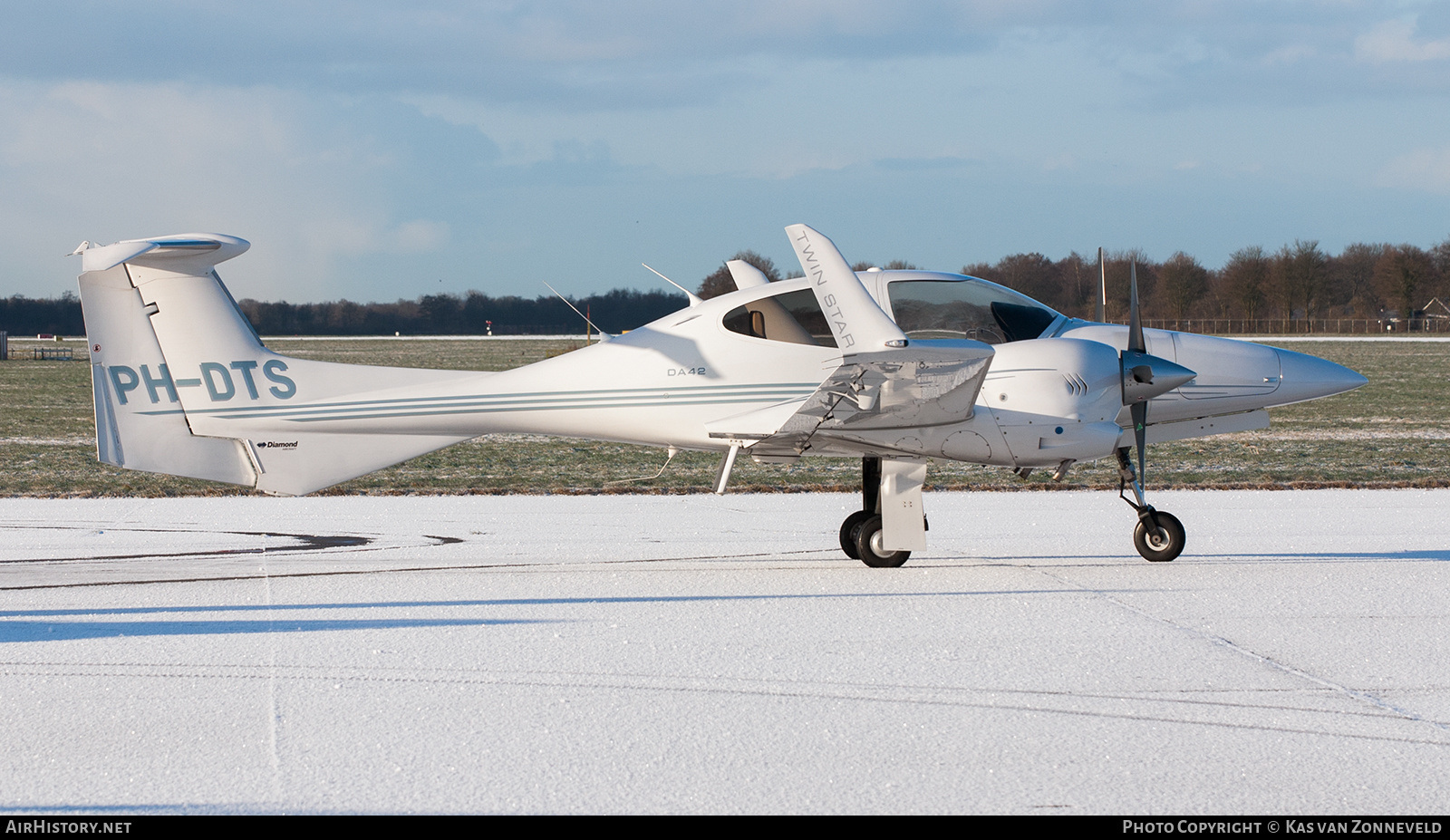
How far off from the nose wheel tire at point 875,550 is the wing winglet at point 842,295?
5.88 ft

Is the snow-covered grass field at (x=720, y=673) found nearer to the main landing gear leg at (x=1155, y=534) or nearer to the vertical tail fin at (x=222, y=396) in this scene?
the main landing gear leg at (x=1155, y=534)

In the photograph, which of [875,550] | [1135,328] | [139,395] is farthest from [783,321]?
[139,395]

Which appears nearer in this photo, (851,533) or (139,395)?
(139,395)

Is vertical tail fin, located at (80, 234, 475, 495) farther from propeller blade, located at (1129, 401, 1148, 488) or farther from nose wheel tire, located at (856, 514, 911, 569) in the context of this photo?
propeller blade, located at (1129, 401, 1148, 488)

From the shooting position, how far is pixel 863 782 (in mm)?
4898

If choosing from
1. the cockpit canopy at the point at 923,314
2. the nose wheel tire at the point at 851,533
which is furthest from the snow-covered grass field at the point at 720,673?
the cockpit canopy at the point at 923,314

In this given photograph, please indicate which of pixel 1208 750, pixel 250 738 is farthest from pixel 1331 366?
pixel 250 738

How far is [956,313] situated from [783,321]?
1.45 meters

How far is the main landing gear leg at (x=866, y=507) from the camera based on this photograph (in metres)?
10.4

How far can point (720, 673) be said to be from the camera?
6.61m

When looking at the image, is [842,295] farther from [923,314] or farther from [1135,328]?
[1135,328]

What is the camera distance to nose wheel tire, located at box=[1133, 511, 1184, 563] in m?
10.1

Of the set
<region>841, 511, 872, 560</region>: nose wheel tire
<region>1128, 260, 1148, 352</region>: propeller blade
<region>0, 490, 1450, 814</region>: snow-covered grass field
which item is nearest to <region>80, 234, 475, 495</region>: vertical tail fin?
<region>0, 490, 1450, 814</region>: snow-covered grass field

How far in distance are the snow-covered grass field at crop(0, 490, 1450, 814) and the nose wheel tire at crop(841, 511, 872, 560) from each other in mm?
272
